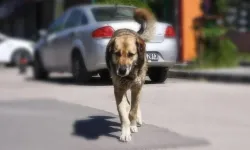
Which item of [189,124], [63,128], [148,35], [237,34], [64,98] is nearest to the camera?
[148,35]

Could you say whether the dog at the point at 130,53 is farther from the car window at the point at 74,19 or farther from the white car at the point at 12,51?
the white car at the point at 12,51

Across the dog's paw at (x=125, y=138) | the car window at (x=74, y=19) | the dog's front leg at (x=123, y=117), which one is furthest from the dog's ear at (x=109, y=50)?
the car window at (x=74, y=19)

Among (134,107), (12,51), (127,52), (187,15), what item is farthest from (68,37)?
(12,51)

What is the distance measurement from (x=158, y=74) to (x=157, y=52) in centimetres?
15

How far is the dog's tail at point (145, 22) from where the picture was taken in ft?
13.1

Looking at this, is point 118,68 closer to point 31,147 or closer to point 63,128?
point 31,147

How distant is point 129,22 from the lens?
439 cm

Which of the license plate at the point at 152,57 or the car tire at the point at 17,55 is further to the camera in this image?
the car tire at the point at 17,55

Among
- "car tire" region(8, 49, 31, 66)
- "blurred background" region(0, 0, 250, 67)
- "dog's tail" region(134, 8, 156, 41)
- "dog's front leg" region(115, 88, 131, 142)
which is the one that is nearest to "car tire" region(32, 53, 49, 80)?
"blurred background" region(0, 0, 250, 67)

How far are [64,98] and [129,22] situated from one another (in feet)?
13.8

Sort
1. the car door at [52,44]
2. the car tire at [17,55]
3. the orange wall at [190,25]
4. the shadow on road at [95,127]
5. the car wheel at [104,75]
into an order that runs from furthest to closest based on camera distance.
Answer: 1. the car tire at [17,55]
2. the orange wall at [190,25]
3. the car door at [52,44]
4. the shadow on road at [95,127]
5. the car wheel at [104,75]

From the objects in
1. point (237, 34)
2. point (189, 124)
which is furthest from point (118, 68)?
point (237, 34)

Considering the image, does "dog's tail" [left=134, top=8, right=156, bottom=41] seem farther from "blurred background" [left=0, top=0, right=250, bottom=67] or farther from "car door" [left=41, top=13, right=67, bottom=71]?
"car door" [left=41, top=13, right=67, bottom=71]

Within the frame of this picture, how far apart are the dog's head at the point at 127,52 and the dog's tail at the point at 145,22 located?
0.10 meters
